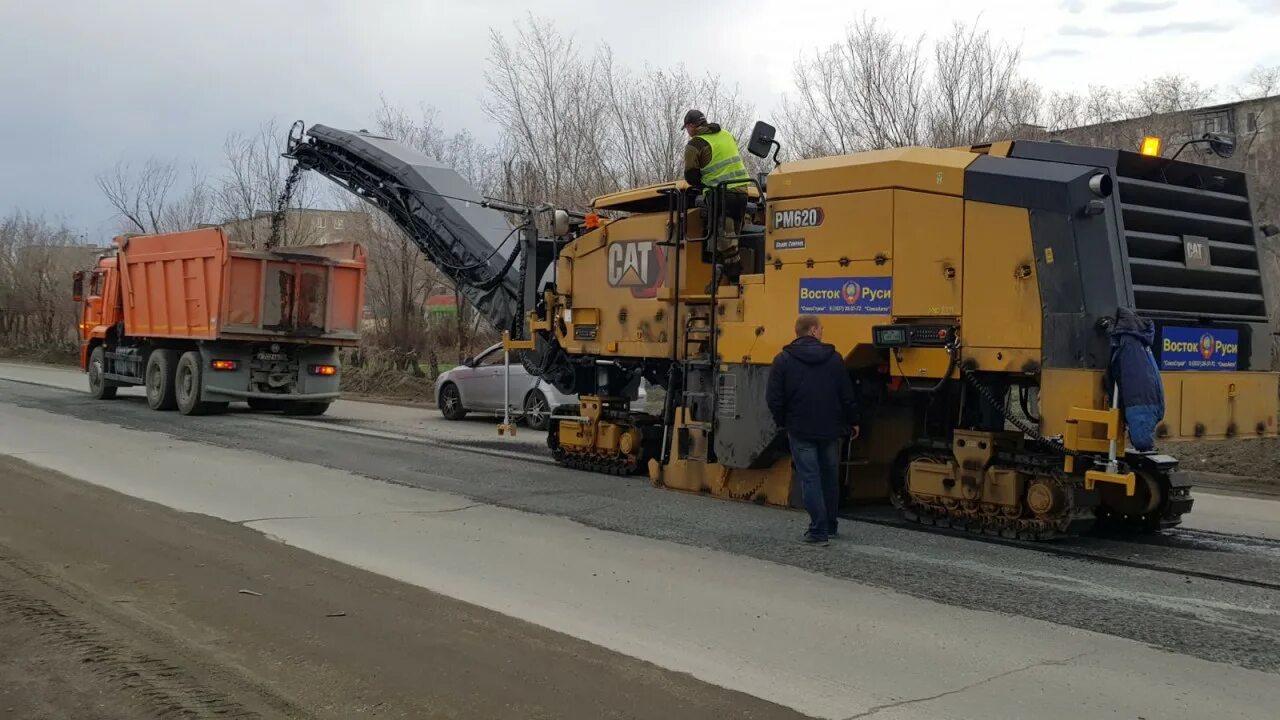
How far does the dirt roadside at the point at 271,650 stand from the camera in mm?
4711

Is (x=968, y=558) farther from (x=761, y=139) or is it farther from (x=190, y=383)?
(x=190, y=383)

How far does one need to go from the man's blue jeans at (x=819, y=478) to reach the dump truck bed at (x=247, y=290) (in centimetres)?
1236

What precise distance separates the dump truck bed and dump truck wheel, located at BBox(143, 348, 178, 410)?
0.39 meters

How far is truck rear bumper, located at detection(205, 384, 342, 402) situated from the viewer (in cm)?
1825

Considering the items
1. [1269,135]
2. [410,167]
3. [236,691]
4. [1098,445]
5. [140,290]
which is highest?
[1269,135]

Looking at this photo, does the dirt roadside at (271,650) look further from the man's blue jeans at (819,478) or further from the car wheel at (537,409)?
the car wheel at (537,409)

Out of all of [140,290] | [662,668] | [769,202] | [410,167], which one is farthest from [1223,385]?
[140,290]

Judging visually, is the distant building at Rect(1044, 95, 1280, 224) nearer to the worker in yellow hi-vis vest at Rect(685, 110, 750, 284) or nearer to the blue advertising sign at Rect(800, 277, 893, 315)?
the worker in yellow hi-vis vest at Rect(685, 110, 750, 284)

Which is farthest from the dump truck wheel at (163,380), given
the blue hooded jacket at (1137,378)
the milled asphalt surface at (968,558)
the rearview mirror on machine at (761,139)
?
the blue hooded jacket at (1137,378)

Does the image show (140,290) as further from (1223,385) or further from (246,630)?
(1223,385)

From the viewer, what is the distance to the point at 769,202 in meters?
9.50

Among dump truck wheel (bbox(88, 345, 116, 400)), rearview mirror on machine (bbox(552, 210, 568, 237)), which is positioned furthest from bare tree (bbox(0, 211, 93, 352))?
rearview mirror on machine (bbox(552, 210, 568, 237))

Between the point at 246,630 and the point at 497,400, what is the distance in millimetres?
12699

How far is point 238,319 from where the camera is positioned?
709 inches
